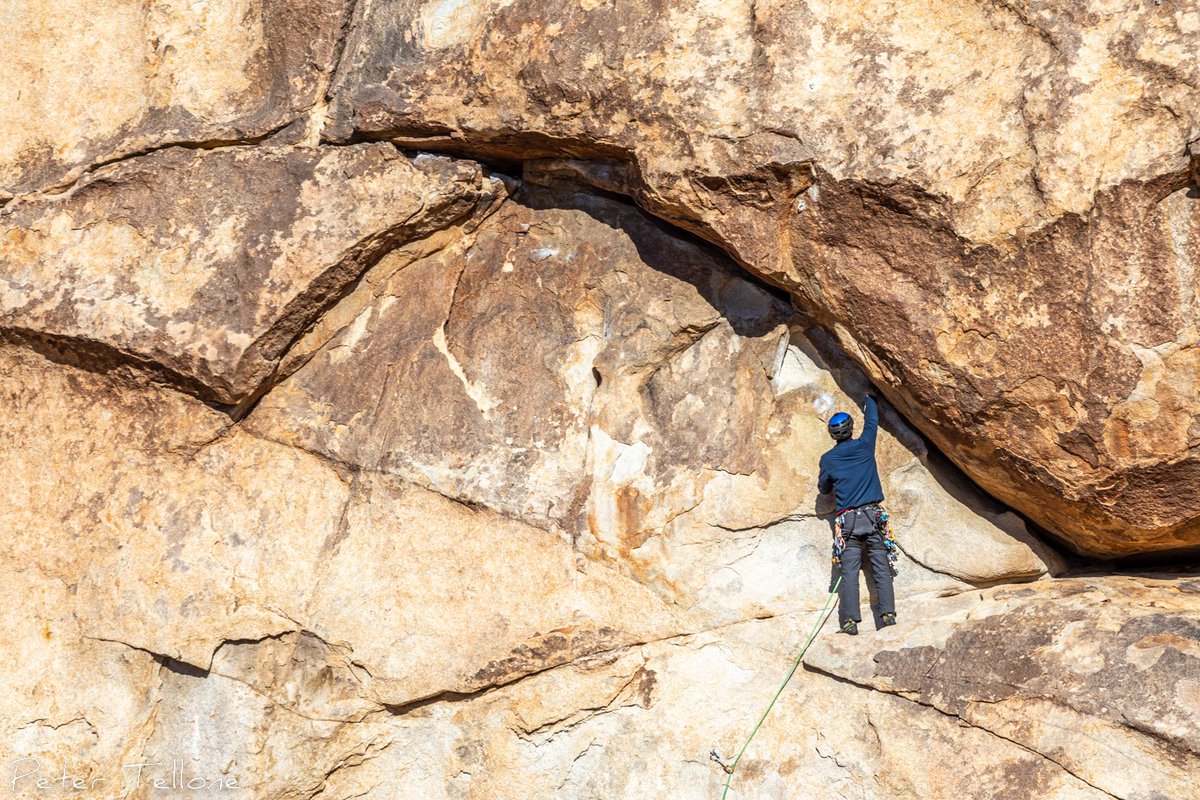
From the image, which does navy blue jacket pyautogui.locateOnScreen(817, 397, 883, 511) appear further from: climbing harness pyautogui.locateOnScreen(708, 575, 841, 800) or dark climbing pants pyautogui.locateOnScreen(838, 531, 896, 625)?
climbing harness pyautogui.locateOnScreen(708, 575, 841, 800)

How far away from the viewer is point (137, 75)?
4.92 meters

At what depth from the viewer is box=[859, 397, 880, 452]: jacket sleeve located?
14.6 ft

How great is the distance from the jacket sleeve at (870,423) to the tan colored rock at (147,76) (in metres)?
2.87

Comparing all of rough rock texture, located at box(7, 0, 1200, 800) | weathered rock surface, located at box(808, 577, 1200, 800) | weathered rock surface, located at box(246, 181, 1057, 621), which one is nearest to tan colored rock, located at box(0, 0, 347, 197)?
rough rock texture, located at box(7, 0, 1200, 800)

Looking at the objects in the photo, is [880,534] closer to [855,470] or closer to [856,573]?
[856,573]

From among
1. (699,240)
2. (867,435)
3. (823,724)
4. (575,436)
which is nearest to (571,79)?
(699,240)

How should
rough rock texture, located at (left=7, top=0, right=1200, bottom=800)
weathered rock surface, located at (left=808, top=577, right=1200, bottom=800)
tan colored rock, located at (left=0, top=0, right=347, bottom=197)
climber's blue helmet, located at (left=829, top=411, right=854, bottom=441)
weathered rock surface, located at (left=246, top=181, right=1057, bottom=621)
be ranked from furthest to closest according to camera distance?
tan colored rock, located at (left=0, top=0, right=347, bottom=197) < weathered rock surface, located at (left=246, top=181, right=1057, bottom=621) < climber's blue helmet, located at (left=829, top=411, right=854, bottom=441) < rough rock texture, located at (left=7, top=0, right=1200, bottom=800) < weathered rock surface, located at (left=808, top=577, right=1200, bottom=800)

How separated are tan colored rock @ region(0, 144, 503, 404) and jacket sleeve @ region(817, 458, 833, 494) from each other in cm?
206

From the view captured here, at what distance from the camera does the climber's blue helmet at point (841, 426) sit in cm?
440

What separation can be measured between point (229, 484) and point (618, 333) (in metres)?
1.88

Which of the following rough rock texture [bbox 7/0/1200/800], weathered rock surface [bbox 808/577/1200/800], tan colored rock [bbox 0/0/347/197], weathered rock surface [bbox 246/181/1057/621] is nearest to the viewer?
weathered rock surface [bbox 808/577/1200/800]

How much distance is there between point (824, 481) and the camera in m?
4.51

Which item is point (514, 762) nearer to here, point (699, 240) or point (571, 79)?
point (699, 240)
